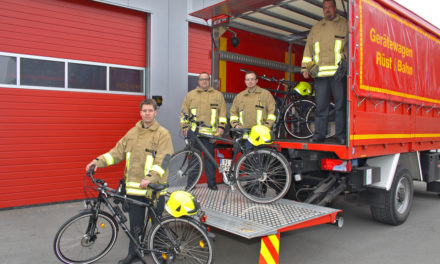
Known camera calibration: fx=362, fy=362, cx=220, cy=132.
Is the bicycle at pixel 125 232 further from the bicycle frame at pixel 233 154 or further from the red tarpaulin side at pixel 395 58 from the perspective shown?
the red tarpaulin side at pixel 395 58

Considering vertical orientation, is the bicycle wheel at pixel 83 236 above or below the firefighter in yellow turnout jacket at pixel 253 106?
below

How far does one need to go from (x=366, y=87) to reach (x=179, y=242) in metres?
2.89

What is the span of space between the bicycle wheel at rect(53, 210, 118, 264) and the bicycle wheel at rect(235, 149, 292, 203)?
1.68m

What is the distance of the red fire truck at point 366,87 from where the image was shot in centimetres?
440

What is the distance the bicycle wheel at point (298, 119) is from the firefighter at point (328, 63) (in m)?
1.12

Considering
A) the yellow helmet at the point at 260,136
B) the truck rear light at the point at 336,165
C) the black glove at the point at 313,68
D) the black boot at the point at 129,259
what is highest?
the black glove at the point at 313,68

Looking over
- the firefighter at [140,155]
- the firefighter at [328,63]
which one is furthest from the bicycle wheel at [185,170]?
the firefighter at [328,63]

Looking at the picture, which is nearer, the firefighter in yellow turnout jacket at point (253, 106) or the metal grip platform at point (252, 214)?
the metal grip platform at point (252, 214)

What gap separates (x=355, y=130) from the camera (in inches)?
167

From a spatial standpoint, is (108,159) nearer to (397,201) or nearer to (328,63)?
(328,63)

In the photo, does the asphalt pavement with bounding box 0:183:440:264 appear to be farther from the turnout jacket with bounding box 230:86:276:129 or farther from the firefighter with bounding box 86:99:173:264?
the turnout jacket with bounding box 230:86:276:129

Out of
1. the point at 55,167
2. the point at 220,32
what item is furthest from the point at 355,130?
the point at 55,167

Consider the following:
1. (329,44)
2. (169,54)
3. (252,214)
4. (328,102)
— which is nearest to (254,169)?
(252,214)

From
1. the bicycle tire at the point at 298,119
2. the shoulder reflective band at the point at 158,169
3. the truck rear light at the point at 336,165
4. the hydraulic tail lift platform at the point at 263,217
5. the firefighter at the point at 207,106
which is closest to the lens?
the hydraulic tail lift platform at the point at 263,217
